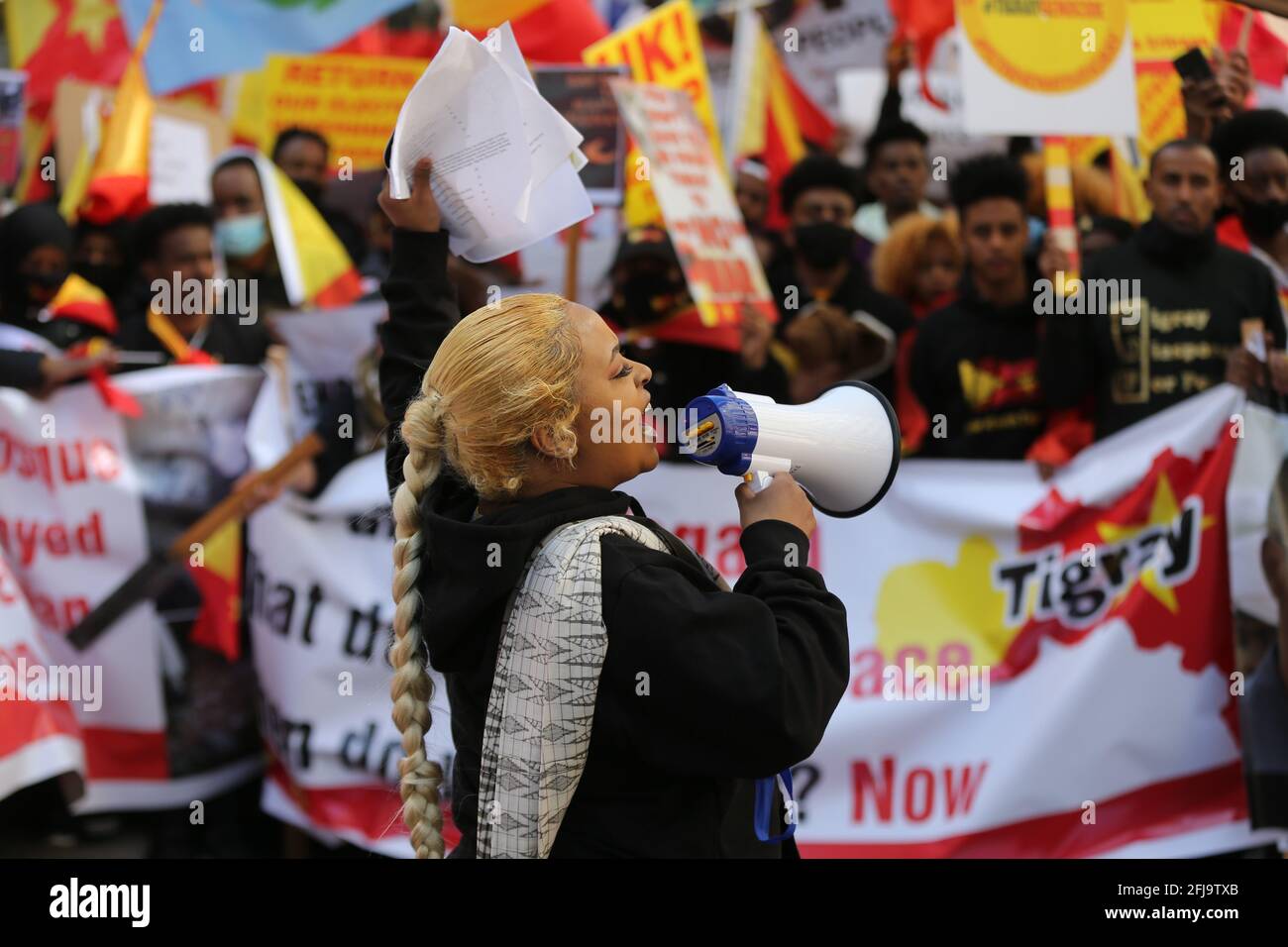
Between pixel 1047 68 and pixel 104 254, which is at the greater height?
pixel 1047 68

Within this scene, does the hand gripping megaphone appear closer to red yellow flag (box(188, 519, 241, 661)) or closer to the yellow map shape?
the yellow map shape

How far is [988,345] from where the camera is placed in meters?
4.97

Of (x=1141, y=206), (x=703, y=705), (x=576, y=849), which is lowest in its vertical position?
(x=576, y=849)

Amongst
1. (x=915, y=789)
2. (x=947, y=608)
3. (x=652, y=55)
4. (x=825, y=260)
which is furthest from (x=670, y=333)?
(x=915, y=789)

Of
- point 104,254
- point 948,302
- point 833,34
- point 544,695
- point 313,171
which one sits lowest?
point 544,695

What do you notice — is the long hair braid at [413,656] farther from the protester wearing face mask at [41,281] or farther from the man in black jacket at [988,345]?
the protester wearing face mask at [41,281]

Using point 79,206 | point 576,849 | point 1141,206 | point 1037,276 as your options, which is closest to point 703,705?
point 576,849

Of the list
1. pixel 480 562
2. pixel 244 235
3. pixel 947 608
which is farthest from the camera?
pixel 244 235

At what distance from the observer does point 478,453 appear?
207 cm

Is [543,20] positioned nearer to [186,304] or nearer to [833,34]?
[186,304]

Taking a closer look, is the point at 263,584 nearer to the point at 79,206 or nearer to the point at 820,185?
the point at 79,206

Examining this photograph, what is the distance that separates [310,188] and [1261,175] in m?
4.16

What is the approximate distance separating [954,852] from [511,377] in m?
2.83

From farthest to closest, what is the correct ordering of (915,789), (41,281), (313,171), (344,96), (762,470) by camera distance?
(344,96) < (313,171) < (41,281) < (915,789) < (762,470)
